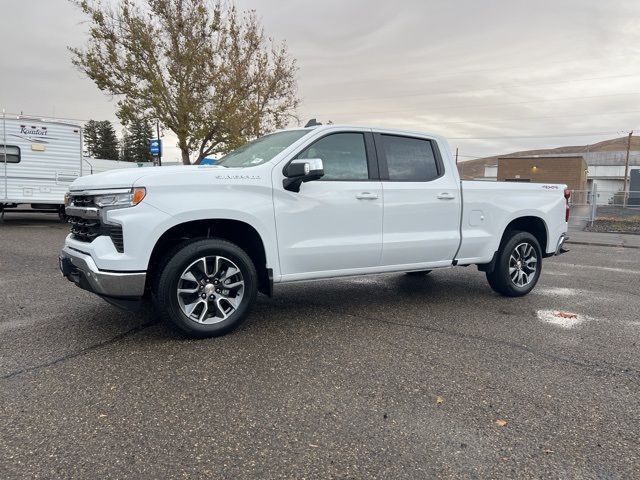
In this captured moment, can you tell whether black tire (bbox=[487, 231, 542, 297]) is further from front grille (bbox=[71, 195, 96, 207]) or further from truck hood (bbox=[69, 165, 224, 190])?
front grille (bbox=[71, 195, 96, 207])

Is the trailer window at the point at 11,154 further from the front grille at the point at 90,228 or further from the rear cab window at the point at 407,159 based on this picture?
the rear cab window at the point at 407,159

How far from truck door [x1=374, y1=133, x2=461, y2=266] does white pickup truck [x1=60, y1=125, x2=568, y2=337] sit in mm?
14

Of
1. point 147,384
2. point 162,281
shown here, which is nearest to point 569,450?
point 147,384

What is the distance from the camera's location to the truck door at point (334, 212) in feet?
14.8

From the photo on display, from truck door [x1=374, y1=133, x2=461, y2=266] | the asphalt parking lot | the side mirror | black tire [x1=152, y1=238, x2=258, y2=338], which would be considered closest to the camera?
the asphalt parking lot

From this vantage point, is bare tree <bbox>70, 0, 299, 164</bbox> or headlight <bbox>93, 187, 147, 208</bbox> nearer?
headlight <bbox>93, 187, 147, 208</bbox>

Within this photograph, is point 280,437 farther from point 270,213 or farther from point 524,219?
point 524,219

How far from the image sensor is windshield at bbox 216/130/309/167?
15.6ft

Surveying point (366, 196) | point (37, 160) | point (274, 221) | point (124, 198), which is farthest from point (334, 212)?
point (37, 160)

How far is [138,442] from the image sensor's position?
2.66 meters

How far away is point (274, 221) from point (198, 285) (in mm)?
849

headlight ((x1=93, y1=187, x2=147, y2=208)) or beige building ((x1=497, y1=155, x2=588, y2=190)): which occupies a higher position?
beige building ((x1=497, y1=155, x2=588, y2=190))

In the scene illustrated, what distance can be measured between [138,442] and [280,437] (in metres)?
0.75

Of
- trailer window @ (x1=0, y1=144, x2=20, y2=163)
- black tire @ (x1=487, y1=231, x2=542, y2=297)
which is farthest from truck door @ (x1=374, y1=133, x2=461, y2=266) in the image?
trailer window @ (x1=0, y1=144, x2=20, y2=163)
